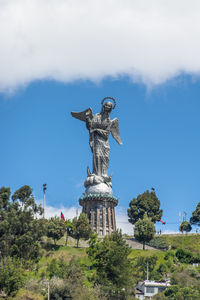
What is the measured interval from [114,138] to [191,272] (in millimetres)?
27806

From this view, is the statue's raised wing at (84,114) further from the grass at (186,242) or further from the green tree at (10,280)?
the green tree at (10,280)

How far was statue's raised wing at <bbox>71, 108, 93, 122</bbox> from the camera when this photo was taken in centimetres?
8138

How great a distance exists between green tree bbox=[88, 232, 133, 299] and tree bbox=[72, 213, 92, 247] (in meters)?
16.8

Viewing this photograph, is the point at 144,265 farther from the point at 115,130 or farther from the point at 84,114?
the point at 84,114

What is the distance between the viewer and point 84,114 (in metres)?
81.6

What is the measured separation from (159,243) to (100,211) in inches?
358

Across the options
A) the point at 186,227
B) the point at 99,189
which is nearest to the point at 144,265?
the point at 99,189

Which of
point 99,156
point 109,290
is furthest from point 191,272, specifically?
point 99,156

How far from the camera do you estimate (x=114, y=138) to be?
8369cm

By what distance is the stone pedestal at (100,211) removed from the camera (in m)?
78.6

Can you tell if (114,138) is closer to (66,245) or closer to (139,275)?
(66,245)

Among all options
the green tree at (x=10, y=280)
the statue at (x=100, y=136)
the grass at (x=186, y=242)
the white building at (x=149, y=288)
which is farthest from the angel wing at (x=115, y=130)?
the green tree at (x=10, y=280)

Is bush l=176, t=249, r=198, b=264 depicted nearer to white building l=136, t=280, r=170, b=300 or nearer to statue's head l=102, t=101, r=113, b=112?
white building l=136, t=280, r=170, b=300

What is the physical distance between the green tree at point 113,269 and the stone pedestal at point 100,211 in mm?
24784
